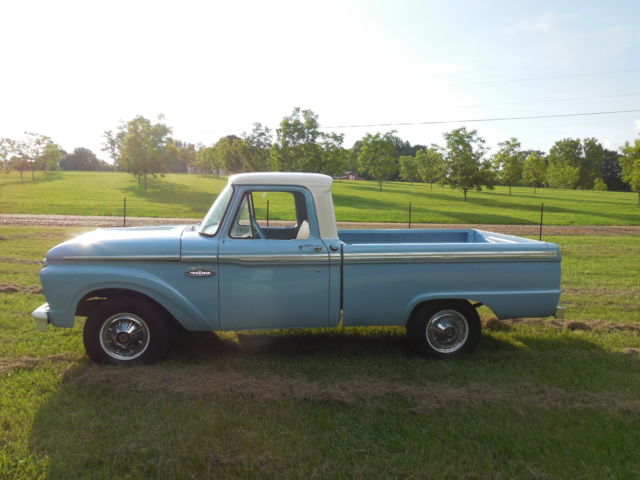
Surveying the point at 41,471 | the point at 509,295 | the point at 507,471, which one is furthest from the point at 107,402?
the point at 509,295

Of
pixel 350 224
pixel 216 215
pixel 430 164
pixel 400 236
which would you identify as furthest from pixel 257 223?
pixel 430 164

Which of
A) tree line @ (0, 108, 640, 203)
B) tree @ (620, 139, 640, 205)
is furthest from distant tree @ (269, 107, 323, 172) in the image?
tree @ (620, 139, 640, 205)

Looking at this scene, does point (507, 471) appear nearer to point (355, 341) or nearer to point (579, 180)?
point (355, 341)

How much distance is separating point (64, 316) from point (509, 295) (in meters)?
4.65

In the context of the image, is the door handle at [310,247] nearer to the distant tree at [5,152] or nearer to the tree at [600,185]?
the distant tree at [5,152]

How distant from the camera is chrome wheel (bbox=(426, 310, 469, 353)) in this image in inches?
200

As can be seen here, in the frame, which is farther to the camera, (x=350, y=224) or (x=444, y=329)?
(x=350, y=224)

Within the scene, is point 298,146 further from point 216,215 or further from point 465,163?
point 216,215

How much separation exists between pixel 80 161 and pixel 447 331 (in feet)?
383

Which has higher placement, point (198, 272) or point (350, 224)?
point (198, 272)

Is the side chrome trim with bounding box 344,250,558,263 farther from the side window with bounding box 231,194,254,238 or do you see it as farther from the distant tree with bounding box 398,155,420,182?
the distant tree with bounding box 398,155,420,182

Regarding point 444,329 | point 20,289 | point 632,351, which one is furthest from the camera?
point 20,289

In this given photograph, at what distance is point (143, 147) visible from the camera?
4556cm

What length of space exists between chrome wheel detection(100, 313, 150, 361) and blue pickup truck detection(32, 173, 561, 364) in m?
0.01
